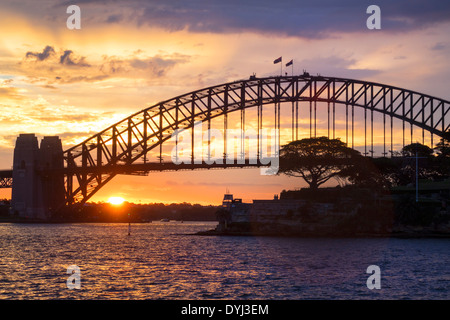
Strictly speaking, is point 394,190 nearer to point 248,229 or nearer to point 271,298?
point 248,229

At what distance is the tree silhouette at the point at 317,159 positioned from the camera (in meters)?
99.2

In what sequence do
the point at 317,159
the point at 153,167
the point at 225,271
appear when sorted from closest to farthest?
the point at 225,271
the point at 317,159
the point at 153,167

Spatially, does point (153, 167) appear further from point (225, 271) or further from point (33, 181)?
point (225, 271)

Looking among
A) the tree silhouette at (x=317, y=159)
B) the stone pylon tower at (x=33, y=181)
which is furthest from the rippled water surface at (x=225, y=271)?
the stone pylon tower at (x=33, y=181)

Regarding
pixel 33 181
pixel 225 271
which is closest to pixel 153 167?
pixel 33 181

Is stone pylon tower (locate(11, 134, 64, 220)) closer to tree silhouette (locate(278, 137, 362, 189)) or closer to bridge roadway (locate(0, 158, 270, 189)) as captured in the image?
bridge roadway (locate(0, 158, 270, 189))

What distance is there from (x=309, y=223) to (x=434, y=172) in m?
44.9

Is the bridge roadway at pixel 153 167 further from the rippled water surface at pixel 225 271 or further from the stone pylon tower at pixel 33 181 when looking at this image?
the rippled water surface at pixel 225 271

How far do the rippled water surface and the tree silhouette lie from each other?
104 ft

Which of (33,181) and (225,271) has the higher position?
(33,181)

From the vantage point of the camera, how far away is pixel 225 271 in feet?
147

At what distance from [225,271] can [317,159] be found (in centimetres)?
5661

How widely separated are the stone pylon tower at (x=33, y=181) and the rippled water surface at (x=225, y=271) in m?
66.2
